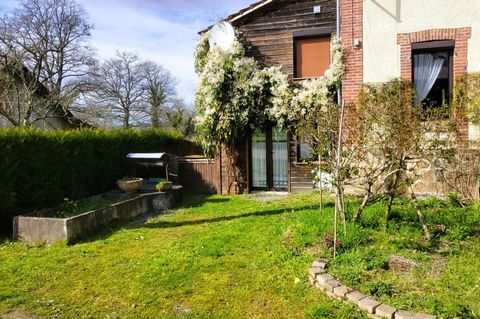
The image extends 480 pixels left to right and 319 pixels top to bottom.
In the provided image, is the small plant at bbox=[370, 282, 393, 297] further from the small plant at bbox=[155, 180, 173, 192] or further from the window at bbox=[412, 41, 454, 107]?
the small plant at bbox=[155, 180, 173, 192]

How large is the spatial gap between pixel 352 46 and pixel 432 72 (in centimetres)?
218

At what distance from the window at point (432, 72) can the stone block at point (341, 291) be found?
7.14 meters

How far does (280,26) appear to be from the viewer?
12156 millimetres

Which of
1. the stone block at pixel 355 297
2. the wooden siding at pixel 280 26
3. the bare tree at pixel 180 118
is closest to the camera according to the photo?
the stone block at pixel 355 297

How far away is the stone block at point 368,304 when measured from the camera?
4.04 meters

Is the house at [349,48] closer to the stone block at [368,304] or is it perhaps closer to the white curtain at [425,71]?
the white curtain at [425,71]

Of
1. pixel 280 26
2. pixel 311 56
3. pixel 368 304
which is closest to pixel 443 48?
pixel 311 56

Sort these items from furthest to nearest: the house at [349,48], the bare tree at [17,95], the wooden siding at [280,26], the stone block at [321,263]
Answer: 1. the bare tree at [17,95]
2. the wooden siding at [280,26]
3. the house at [349,48]
4. the stone block at [321,263]

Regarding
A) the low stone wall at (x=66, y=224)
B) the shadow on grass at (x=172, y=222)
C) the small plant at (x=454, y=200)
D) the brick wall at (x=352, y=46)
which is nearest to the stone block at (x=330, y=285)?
the shadow on grass at (x=172, y=222)

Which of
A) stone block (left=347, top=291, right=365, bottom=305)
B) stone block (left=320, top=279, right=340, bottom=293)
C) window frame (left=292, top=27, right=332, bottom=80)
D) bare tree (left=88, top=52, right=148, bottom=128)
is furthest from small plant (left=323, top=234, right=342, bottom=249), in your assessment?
bare tree (left=88, top=52, right=148, bottom=128)

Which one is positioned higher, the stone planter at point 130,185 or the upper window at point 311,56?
the upper window at point 311,56

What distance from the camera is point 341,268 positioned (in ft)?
16.4

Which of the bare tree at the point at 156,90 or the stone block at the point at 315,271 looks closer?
the stone block at the point at 315,271

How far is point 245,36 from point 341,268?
30.6ft
